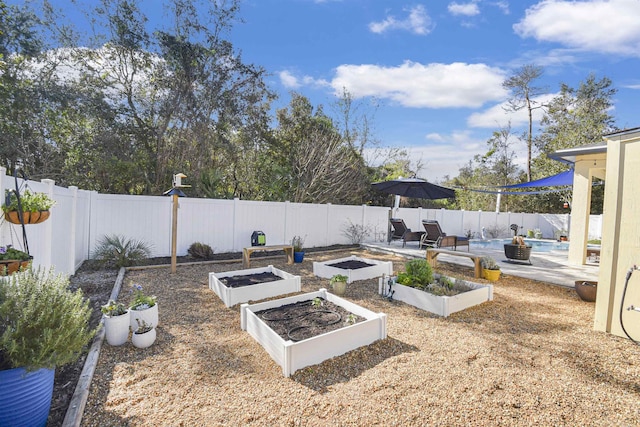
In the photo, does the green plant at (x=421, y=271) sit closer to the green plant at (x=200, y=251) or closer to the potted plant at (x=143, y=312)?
the potted plant at (x=143, y=312)

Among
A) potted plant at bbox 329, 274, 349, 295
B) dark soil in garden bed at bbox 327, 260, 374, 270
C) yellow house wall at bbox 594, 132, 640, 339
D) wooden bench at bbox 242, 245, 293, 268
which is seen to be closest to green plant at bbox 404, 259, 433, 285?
potted plant at bbox 329, 274, 349, 295

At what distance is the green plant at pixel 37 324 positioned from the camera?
1.64 metres

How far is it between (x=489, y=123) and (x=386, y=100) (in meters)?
9.43

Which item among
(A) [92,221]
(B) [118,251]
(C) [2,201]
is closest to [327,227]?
(B) [118,251]

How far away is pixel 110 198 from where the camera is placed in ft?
22.6

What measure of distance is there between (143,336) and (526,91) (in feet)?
78.0

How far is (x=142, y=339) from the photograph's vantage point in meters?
2.94

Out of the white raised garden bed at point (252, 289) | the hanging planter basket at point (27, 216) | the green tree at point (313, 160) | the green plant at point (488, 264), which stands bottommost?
the white raised garden bed at point (252, 289)

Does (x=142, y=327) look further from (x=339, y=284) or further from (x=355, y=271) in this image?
(x=355, y=271)

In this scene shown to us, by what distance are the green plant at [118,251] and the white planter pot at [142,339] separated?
13.2ft

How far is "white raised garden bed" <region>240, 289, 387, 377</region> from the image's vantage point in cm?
254

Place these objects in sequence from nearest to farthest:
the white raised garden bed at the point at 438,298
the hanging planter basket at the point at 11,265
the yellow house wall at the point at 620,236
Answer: the hanging planter basket at the point at 11,265
the yellow house wall at the point at 620,236
the white raised garden bed at the point at 438,298

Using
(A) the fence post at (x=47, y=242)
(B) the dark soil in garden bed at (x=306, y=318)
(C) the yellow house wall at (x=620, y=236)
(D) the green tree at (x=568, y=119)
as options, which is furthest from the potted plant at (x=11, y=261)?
(D) the green tree at (x=568, y=119)

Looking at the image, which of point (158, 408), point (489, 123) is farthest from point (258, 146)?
point (489, 123)
